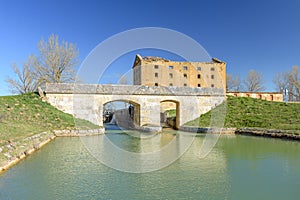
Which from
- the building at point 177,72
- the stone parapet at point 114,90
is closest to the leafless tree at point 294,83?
the building at point 177,72

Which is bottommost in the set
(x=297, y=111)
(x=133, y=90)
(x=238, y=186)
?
(x=238, y=186)

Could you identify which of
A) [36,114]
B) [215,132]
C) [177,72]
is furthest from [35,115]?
[177,72]

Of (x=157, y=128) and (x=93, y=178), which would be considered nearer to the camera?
(x=93, y=178)

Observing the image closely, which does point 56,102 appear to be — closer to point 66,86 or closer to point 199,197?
point 66,86

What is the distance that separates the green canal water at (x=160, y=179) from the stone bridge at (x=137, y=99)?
10.2m

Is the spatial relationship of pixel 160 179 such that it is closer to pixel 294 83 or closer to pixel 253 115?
pixel 253 115

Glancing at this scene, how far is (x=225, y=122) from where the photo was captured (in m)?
18.4

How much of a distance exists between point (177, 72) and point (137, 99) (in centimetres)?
2158

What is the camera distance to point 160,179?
5.42 m

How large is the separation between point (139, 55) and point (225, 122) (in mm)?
24313

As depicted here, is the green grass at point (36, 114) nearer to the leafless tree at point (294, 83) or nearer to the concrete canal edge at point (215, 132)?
the concrete canal edge at point (215, 132)

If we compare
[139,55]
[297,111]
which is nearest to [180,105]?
[297,111]

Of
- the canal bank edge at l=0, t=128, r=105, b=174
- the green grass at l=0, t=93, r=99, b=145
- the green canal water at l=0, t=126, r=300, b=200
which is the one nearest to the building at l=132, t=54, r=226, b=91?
the green grass at l=0, t=93, r=99, b=145

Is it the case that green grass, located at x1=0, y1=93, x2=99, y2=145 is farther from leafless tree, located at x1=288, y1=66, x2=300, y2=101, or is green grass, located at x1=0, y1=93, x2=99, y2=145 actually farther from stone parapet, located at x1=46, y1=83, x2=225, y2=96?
leafless tree, located at x1=288, y1=66, x2=300, y2=101
